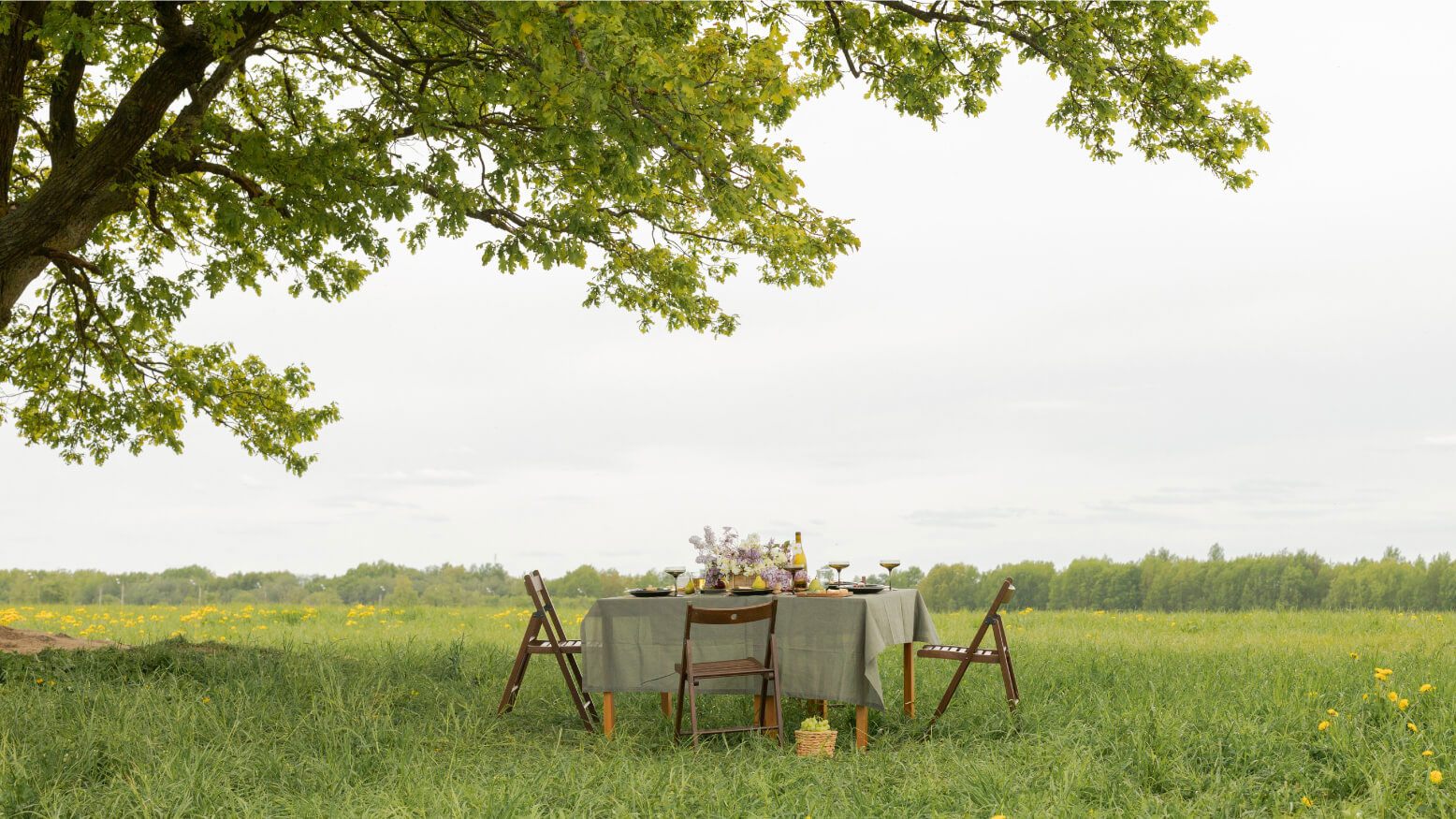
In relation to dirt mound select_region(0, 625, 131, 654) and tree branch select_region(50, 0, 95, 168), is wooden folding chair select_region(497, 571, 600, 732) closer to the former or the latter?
dirt mound select_region(0, 625, 131, 654)

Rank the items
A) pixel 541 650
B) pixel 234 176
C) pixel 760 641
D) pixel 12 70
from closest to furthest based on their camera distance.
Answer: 1. pixel 760 641
2. pixel 541 650
3. pixel 12 70
4. pixel 234 176

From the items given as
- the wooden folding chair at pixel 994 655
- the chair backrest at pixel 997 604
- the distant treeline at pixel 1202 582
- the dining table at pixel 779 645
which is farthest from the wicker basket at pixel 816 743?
the distant treeline at pixel 1202 582

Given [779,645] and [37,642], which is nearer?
[779,645]

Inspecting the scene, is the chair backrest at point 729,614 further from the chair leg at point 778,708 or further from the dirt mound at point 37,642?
the dirt mound at point 37,642

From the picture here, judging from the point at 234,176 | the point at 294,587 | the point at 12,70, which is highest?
the point at 12,70

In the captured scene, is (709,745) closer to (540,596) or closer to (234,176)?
(540,596)

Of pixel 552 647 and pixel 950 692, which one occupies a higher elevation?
pixel 552 647

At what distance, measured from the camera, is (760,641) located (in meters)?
5.94

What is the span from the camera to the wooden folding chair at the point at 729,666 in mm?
5277

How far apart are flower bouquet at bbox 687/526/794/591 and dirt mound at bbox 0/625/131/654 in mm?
5925

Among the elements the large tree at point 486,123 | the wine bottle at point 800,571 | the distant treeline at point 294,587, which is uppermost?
the large tree at point 486,123

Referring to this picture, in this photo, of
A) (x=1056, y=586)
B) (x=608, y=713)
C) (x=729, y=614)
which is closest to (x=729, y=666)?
(x=729, y=614)

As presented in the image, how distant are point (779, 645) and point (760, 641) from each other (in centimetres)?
19

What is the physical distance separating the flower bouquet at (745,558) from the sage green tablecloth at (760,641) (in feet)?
1.04
